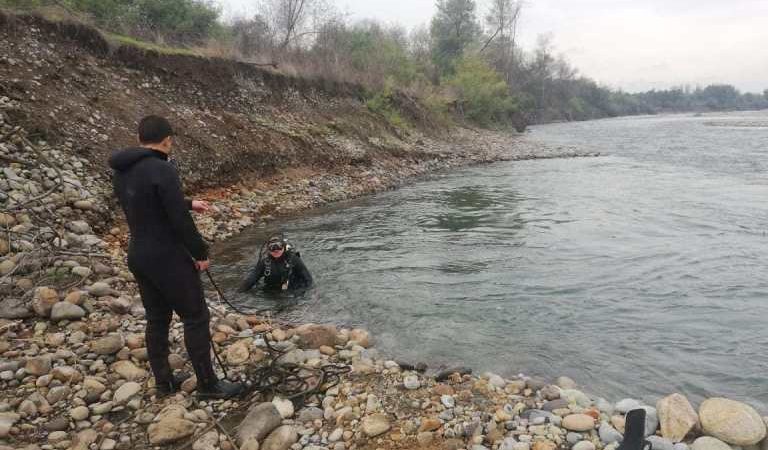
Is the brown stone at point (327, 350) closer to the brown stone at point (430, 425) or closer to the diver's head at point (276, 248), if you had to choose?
the brown stone at point (430, 425)

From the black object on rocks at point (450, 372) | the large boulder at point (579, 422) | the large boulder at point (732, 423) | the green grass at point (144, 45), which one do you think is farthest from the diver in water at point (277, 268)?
the green grass at point (144, 45)

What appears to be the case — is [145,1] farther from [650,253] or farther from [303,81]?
[650,253]

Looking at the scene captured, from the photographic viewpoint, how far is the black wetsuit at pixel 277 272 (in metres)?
7.06

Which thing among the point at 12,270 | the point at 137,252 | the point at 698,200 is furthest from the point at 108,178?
the point at 698,200

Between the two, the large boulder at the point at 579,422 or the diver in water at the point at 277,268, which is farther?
the diver in water at the point at 277,268

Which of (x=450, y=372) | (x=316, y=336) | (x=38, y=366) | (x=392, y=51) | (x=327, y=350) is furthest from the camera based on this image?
(x=392, y=51)

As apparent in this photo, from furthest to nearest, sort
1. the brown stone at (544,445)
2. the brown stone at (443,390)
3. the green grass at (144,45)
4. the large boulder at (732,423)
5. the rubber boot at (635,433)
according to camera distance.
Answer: the green grass at (144,45) < the brown stone at (443,390) < the large boulder at (732,423) < the brown stone at (544,445) < the rubber boot at (635,433)

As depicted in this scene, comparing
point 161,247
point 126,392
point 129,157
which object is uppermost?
point 129,157

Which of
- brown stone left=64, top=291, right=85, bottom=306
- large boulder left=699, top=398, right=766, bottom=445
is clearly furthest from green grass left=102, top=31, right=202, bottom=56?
large boulder left=699, top=398, right=766, bottom=445

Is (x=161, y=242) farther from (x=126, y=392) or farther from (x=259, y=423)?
(x=259, y=423)

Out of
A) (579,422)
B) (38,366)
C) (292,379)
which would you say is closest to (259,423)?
(292,379)

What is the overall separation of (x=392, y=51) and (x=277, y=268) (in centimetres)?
2951

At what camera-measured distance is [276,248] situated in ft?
22.7

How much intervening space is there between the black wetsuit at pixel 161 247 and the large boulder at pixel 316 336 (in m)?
1.46
